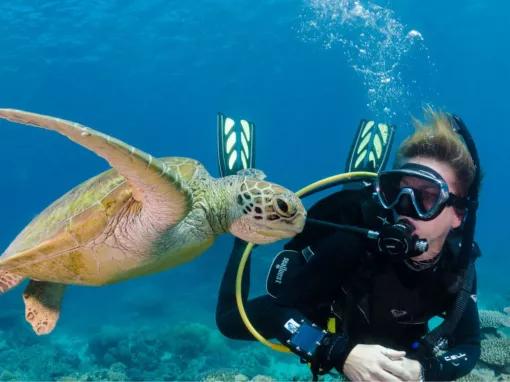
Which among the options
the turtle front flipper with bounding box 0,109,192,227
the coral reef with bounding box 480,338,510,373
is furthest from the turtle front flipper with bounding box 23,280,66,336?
the coral reef with bounding box 480,338,510,373

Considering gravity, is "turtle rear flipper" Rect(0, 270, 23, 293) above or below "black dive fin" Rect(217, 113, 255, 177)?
below

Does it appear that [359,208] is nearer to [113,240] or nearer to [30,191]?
[113,240]

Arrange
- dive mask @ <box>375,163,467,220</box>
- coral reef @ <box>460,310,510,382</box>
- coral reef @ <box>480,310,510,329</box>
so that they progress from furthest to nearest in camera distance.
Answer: coral reef @ <box>480,310,510,329</box> → coral reef @ <box>460,310,510,382</box> → dive mask @ <box>375,163,467,220</box>

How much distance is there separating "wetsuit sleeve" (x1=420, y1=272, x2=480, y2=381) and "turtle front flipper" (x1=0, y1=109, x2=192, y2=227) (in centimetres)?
123

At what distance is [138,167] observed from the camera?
1.60 meters

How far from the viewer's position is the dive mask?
1.86 m

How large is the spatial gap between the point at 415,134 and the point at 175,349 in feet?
24.4

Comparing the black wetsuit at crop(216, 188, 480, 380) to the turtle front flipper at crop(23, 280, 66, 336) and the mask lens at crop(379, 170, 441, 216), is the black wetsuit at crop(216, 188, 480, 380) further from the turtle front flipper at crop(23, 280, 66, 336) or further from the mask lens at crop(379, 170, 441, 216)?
the turtle front flipper at crop(23, 280, 66, 336)

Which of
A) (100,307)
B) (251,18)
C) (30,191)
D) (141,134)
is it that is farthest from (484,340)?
(30,191)

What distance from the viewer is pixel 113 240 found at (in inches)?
83.2

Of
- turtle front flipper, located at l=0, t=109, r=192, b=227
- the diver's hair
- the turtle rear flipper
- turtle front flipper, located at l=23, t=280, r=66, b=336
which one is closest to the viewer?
turtle front flipper, located at l=0, t=109, r=192, b=227

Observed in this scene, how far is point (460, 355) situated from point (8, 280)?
2.72 m

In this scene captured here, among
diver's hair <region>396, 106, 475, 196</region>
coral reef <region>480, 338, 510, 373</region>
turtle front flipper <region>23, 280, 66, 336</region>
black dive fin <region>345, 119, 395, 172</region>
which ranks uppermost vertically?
black dive fin <region>345, 119, 395, 172</region>

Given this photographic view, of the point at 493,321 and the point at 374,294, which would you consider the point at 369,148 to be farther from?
the point at 493,321
